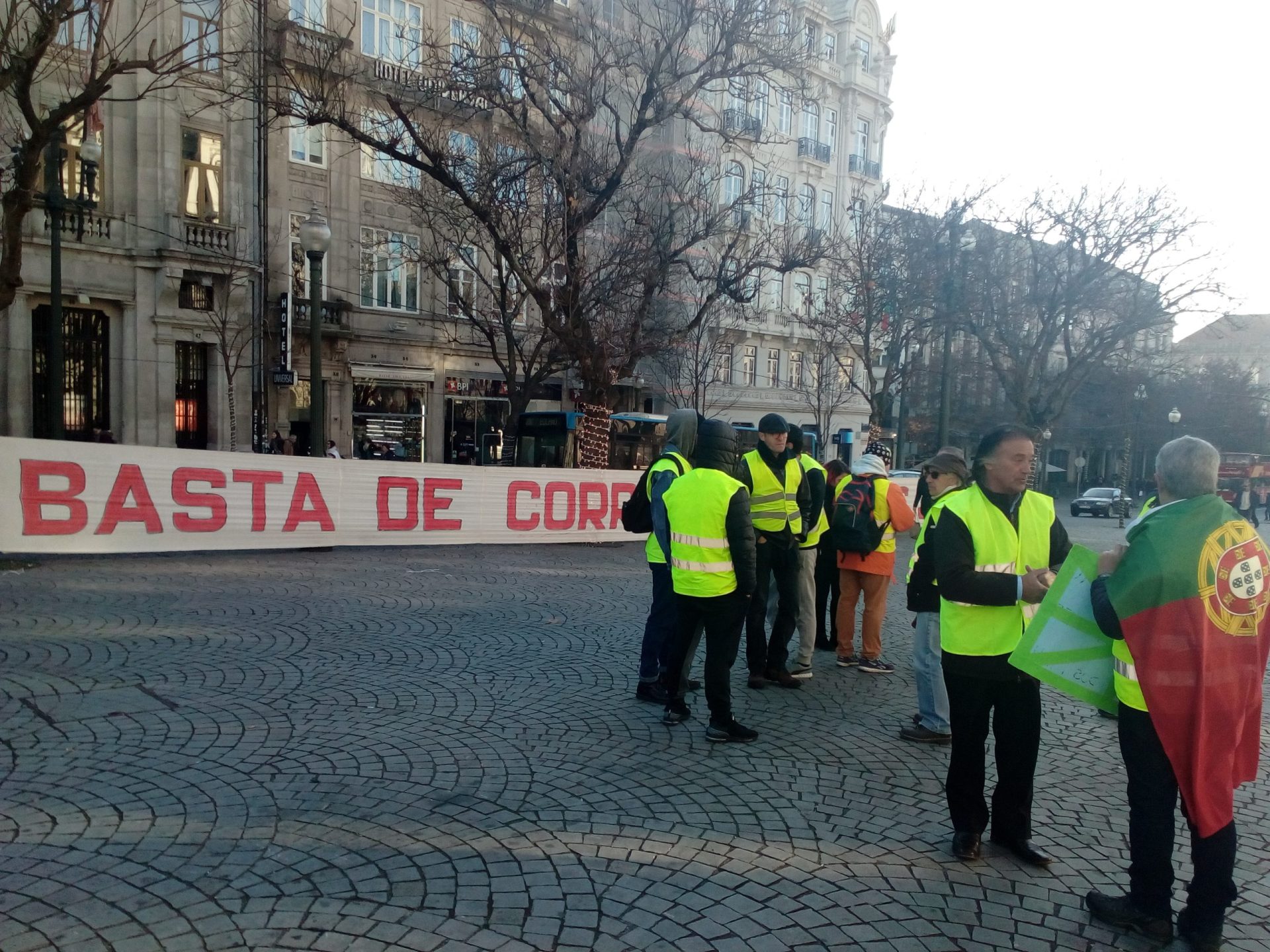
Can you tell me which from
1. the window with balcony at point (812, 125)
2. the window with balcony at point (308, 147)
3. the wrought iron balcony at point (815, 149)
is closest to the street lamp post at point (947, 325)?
the window with balcony at point (308, 147)

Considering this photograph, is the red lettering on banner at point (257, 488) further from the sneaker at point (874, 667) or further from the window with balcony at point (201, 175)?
the window with balcony at point (201, 175)

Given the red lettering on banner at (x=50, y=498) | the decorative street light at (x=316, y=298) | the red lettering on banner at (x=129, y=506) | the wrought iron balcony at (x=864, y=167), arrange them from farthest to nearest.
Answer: the wrought iron balcony at (x=864, y=167)
the decorative street light at (x=316, y=298)
the red lettering on banner at (x=129, y=506)
the red lettering on banner at (x=50, y=498)

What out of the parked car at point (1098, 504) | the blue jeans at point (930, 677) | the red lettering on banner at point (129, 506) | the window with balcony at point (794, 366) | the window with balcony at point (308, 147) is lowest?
the parked car at point (1098, 504)

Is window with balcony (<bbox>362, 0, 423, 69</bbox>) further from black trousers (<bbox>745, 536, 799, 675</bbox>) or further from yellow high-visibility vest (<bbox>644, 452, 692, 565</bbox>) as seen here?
black trousers (<bbox>745, 536, 799, 675</bbox>)

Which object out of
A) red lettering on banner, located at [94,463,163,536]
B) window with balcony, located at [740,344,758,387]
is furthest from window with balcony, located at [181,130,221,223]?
window with balcony, located at [740,344,758,387]

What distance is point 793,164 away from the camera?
1697 inches

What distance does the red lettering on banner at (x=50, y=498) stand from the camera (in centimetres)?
1034

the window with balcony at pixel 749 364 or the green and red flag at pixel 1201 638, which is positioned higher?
the window with balcony at pixel 749 364

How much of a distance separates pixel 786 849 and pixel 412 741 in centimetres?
232

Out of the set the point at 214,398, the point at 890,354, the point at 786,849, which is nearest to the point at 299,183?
the point at 214,398

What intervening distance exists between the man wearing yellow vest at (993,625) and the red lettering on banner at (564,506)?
35.4 ft

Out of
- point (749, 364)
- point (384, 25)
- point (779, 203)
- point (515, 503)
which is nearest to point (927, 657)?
point (515, 503)

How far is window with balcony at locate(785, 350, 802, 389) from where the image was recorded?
43.7 meters

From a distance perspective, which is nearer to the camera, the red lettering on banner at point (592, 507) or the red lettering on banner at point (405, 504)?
the red lettering on banner at point (405, 504)
